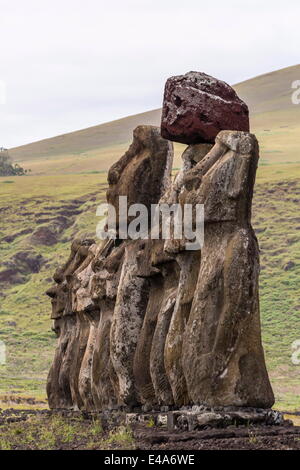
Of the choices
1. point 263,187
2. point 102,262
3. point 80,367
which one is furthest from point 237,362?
point 263,187

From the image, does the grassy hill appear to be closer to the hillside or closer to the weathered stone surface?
the hillside

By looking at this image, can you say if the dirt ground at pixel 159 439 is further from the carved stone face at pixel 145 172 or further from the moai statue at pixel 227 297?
the carved stone face at pixel 145 172

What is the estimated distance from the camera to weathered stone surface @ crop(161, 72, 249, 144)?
13961 mm

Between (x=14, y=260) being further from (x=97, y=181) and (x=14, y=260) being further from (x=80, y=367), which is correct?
(x=80, y=367)

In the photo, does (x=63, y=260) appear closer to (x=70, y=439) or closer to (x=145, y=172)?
(x=145, y=172)

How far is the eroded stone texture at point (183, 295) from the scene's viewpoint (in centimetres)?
1216

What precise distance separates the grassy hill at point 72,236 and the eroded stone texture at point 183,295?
14930mm

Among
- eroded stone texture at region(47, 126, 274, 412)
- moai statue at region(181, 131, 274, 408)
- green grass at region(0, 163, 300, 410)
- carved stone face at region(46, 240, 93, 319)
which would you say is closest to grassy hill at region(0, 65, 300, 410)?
green grass at region(0, 163, 300, 410)

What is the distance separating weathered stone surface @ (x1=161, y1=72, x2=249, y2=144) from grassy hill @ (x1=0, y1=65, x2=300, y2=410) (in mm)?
17713

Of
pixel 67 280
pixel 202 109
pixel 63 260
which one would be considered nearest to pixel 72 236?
pixel 63 260

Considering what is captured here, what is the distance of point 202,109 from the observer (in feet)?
45.8

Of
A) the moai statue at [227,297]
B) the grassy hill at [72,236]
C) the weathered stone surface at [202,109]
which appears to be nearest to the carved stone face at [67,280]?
the weathered stone surface at [202,109]
